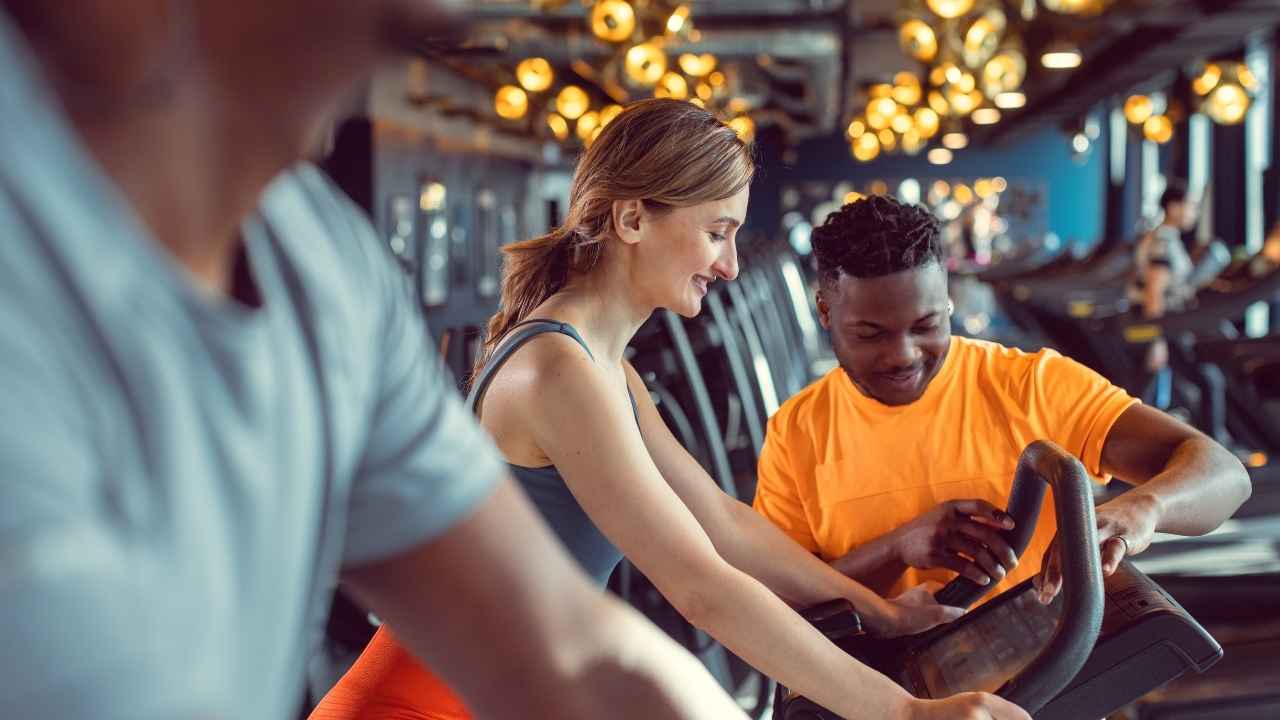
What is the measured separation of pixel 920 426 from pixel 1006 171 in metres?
26.1

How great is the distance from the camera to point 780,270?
7883 mm

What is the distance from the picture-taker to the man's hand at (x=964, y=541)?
165cm

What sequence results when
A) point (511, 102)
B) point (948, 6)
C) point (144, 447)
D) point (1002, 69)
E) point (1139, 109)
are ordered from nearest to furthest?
1. point (144, 447)
2. point (948, 6)
3. point (1002, 69)
4. point (511, 102)
5. point (1139, 109)

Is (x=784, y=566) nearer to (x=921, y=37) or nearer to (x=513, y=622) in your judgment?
(x=513, y=622)

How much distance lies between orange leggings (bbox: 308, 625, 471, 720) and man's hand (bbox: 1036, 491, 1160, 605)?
64 cm

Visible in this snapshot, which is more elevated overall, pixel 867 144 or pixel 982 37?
pixel 982 37

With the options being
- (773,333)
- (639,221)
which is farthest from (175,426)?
(773,333)

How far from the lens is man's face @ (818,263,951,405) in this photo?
185cm

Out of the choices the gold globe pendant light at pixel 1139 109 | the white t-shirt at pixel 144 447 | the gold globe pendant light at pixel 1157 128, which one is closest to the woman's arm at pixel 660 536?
the white t-shirt at pixel 144 447

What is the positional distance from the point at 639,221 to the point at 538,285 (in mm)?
175

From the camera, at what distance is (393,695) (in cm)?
150

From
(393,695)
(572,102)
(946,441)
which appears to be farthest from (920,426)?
(572,102)

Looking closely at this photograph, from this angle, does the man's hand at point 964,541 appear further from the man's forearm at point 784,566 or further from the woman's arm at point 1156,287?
the woman's arm at point 1156,287

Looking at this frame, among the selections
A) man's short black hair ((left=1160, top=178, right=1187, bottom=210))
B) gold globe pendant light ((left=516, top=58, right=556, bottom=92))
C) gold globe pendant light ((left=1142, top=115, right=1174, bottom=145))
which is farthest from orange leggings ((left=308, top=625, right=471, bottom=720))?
gold globe pendant light ((left=1142, top=115, right=1174, bottom=145))
